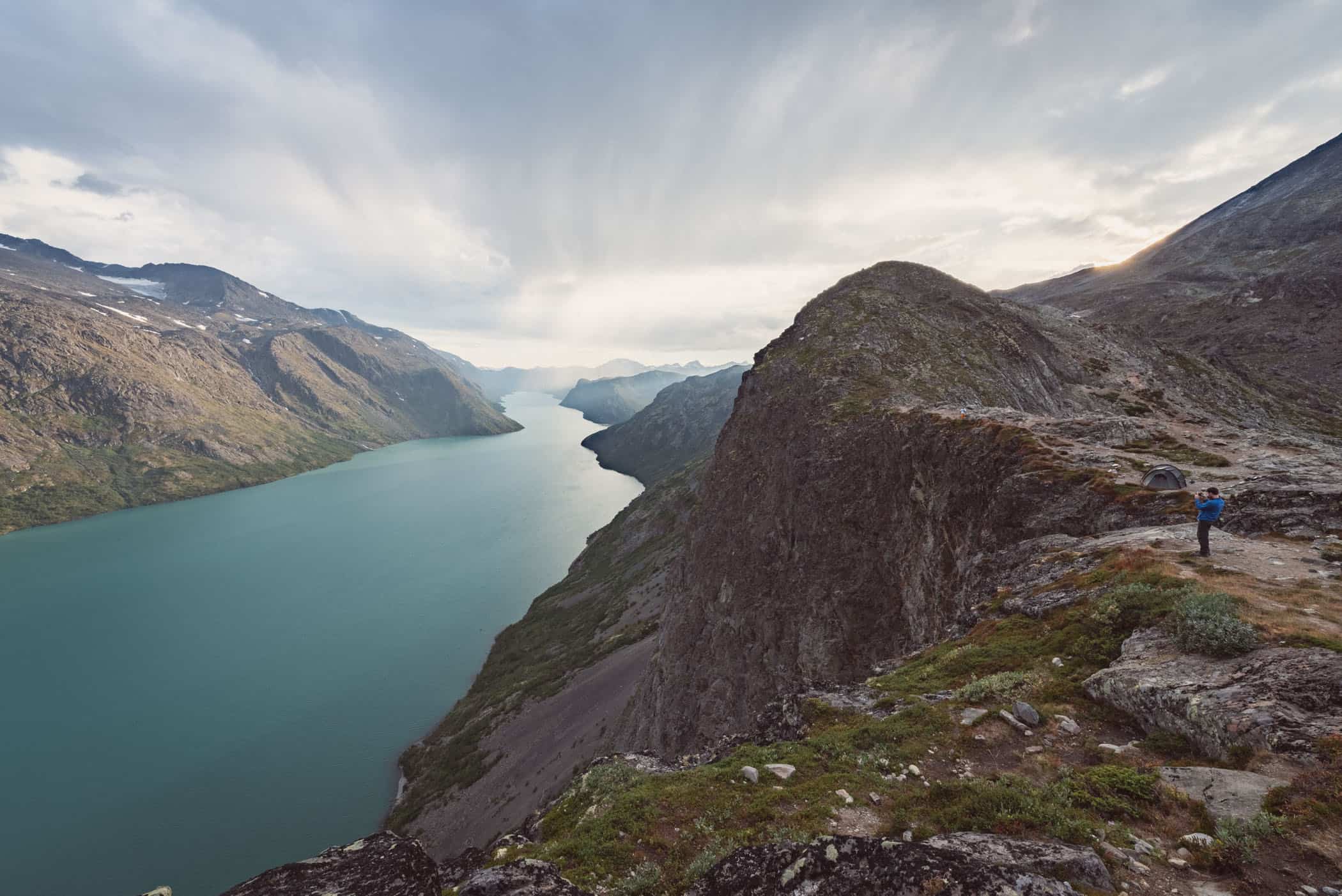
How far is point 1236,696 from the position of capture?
31.7ft

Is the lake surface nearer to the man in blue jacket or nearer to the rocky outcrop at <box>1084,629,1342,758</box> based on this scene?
the rocky outcrop at <box>1084,629,1342,758</box>

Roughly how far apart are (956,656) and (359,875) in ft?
56.1

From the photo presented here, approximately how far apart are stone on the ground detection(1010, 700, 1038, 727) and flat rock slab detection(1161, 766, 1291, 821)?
8.79 ft

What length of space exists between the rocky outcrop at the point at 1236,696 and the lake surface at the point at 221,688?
77907 mm

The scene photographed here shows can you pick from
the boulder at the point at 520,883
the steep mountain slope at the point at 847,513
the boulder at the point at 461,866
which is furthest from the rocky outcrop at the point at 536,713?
the boulder at the point at 520,883

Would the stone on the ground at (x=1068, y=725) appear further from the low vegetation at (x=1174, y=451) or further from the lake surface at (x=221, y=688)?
the lake surface at (x=221, y=688)

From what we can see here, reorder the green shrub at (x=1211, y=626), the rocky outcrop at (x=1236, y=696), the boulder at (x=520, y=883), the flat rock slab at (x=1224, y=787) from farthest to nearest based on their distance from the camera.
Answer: the green shrub at (x=1211, y=626) < the boulder at (x=520, y=883) < the rocky outcrop at (x=1236, y=696) < the flat rock slab at (x=1224, y=787)

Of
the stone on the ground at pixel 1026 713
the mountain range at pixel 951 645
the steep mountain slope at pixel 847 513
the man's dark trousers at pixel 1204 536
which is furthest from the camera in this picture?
the steep mountain slope at pixel 847 513

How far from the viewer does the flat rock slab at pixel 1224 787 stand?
773cm

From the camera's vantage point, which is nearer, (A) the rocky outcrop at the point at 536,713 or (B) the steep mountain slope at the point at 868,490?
(B) the steep mountain slope at the point at 868,490

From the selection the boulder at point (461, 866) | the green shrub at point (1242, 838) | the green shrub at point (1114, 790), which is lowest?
the boulder at point (461, 866)

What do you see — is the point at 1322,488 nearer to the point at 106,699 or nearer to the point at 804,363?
the point at 804,363

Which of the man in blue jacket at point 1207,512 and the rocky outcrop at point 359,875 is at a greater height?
the man in blue jacket at point 1207,512

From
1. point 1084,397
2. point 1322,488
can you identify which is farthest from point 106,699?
point 1084,397
